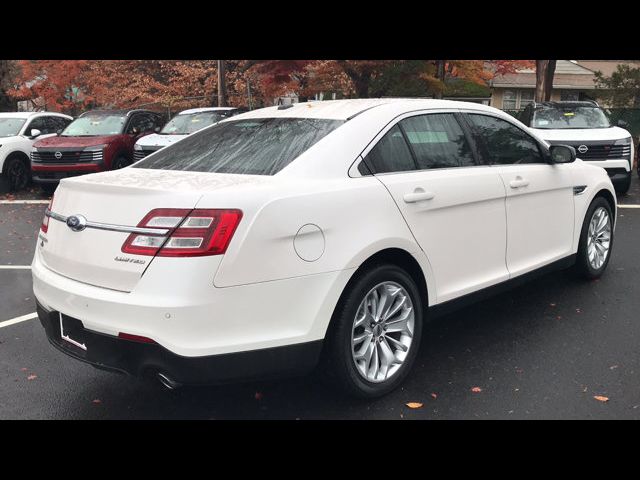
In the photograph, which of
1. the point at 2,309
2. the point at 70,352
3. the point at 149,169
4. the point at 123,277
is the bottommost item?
the point at 2,309

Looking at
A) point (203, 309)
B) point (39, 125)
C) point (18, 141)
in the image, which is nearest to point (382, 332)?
point (203, 309)

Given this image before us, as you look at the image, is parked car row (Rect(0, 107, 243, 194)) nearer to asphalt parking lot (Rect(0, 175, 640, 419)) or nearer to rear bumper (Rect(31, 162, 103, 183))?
rear bumper (Rect(31, 162, 103, 183))

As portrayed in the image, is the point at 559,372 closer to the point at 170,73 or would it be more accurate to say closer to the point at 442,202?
the point at 442,202

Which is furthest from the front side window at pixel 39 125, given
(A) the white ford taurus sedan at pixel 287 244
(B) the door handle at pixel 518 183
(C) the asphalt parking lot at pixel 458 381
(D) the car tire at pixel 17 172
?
(B) the door handle at pixel 518 183

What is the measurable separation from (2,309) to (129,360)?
3.11m

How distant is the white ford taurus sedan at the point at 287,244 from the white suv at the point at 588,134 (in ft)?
22.8

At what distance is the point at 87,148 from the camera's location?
12.6m

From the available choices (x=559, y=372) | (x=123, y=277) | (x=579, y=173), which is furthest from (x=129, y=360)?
(x=579, y=173)

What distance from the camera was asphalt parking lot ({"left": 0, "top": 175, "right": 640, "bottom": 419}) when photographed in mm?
3562

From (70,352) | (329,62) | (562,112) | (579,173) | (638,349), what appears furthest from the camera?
(329,62)

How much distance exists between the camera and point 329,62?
21.4 meters

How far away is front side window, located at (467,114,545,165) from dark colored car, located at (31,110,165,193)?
370 inches

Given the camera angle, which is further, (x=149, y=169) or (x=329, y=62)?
(x=329, y=62)

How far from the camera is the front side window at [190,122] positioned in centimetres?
1341
